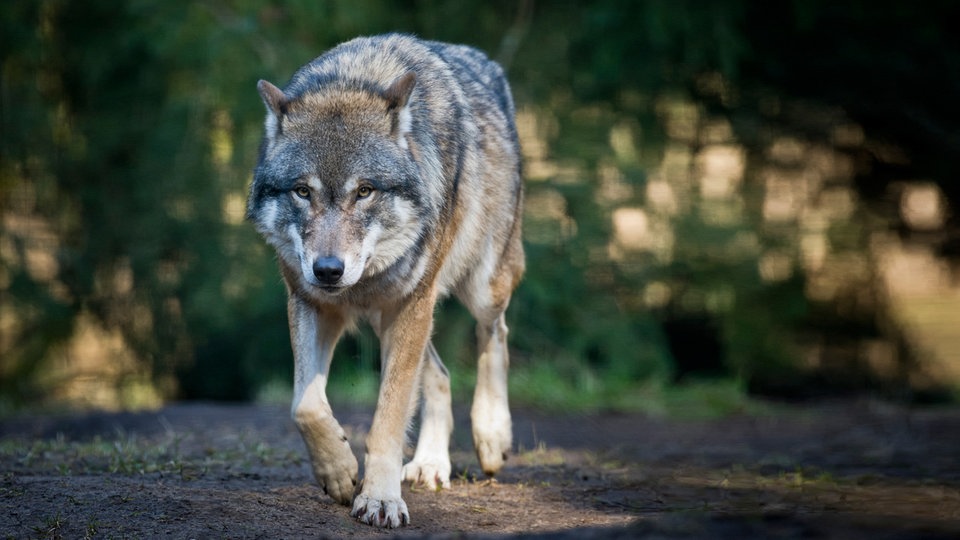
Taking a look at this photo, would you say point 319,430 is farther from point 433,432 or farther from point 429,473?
point 433,432

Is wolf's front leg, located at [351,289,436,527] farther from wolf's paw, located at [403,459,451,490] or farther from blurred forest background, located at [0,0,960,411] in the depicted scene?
blurred forest background, located at [0,0,960,411]

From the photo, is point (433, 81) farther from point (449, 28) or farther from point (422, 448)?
point (449, 28)

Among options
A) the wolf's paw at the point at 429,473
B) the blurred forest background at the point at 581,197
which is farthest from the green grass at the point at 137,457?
the blurred forest background at the point at 581,197

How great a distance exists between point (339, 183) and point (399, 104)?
1.48 ft

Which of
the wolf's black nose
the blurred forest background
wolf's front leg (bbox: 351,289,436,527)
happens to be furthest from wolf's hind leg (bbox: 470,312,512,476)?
the blurred forest background

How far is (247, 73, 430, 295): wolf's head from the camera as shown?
13.4 ft

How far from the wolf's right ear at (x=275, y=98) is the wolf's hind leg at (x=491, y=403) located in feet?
5.13

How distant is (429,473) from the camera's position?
15.8ft

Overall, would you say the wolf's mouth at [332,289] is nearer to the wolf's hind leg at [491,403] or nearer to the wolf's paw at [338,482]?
the wolf's paw at [338,482]

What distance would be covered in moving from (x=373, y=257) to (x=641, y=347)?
561 cm

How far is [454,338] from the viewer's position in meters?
9.30

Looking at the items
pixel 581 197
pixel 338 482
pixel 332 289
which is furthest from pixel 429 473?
pixel 581 197

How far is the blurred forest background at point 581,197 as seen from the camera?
365 inches

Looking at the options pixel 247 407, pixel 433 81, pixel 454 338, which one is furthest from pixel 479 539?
pixel 454 338
